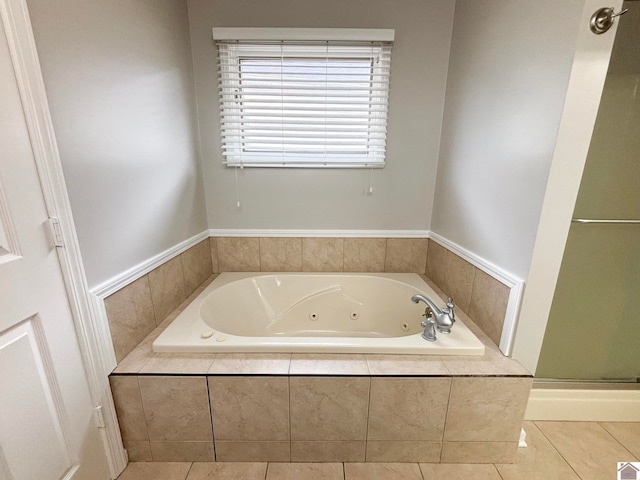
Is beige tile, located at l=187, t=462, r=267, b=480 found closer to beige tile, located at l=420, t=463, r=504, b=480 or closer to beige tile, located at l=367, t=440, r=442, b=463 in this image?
beige tile, located at l=367, t=440, r=442, b=463

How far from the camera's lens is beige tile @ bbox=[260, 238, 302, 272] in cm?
200

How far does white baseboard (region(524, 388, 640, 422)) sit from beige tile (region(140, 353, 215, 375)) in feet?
5.41

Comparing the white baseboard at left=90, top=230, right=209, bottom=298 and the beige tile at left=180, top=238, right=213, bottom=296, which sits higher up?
the white baseboard at left=90, top=230, right=209, bottom=298

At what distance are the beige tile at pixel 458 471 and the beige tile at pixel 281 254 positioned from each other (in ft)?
4.31

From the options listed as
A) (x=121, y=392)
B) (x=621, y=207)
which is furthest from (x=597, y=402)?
(x=121, y=392)

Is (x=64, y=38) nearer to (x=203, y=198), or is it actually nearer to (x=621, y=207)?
(x=203, y=198)

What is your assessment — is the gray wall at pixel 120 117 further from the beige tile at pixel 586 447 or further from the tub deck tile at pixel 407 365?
the beige tile at pixel 586 447

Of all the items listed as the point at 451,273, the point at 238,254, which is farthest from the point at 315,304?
the point at 451,273

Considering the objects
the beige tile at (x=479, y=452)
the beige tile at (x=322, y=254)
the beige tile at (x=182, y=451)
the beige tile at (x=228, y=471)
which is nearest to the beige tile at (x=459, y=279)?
the beige tile at (x=479, y=452)

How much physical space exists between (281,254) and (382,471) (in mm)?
1340

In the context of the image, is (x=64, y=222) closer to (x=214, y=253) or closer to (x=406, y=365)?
(x=214, y=253)

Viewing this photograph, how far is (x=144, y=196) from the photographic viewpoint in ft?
4.25

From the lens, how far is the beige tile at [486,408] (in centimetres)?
112

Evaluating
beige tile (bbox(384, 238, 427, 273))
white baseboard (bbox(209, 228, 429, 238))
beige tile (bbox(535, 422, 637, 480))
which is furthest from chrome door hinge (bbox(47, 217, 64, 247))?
beige tile (bbox(535, 422, 637, 480))
